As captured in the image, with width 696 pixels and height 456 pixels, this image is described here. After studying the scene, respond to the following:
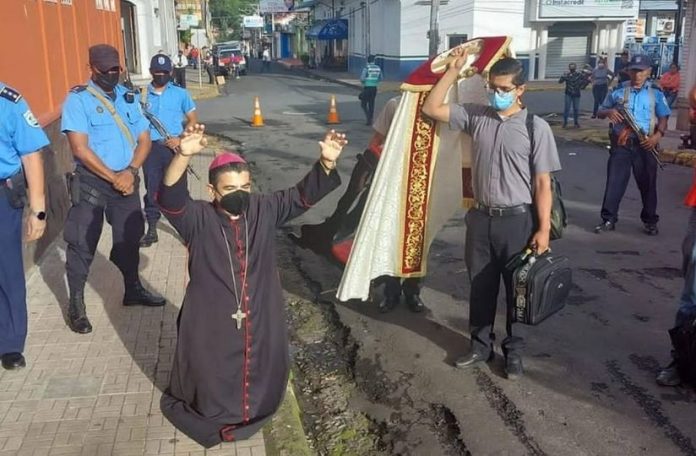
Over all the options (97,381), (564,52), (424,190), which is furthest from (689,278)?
(564,52)

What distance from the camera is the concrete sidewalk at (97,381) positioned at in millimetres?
3719

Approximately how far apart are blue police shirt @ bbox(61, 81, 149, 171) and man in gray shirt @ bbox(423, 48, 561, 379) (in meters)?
2.10

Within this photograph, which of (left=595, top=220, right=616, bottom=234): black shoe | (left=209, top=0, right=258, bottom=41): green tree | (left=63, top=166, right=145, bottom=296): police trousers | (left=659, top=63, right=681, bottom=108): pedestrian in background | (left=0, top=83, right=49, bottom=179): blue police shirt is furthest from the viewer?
(left=209, top=0, right=258, bottom=41): green tree

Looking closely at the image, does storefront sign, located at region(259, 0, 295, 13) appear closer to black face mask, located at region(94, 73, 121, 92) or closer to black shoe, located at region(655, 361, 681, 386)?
black face mask, located at region(94, 73, 121, 92)

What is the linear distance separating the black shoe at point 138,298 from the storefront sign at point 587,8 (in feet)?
104

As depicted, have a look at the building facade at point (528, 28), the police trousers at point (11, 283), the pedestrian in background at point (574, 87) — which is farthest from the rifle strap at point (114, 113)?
the building facade at point (528, 28)

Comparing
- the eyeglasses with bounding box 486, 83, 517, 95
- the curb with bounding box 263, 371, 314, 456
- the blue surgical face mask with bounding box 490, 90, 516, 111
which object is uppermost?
the eyeglasses with bounding box 486, 83, 517, 95

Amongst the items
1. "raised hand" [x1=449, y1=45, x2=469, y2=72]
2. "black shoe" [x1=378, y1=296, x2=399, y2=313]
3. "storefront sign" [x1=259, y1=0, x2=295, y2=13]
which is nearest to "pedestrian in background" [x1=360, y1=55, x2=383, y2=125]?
"black shoe" [x1=378, y1=296, x2=399, y2=313]

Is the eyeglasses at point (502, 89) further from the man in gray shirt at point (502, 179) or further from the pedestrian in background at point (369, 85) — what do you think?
the pedestrian in background at point (369, 85)

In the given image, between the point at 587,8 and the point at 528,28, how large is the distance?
8.97 feet

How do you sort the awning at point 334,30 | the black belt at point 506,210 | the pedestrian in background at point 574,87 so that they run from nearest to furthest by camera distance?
the black belt at point 506,210 → the pedestrian in background at point 574,87 → the awning at point 334,30

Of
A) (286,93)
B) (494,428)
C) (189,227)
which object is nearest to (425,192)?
(494,428)

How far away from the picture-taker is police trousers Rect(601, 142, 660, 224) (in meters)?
7.90

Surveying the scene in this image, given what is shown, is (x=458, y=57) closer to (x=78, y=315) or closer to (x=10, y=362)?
(x=78, y=315)
